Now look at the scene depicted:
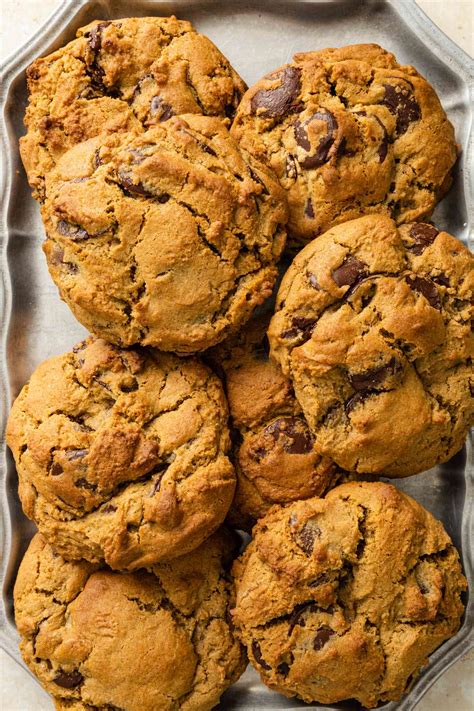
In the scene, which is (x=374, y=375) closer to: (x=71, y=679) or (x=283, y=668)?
(x=283, y=668)

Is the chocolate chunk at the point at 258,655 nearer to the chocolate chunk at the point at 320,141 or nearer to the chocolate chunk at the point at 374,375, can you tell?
the chocolate chunk at the point at 374,375

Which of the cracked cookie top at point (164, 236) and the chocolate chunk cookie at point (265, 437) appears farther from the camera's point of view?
the chocolate chunk cookie at point (265, 437)

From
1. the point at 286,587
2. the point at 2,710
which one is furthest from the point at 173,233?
the point at 2,710

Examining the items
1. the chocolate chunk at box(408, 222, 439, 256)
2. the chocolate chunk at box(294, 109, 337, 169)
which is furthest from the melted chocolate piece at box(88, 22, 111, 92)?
the chocolate chunk at box(408, 222, 439, 256)

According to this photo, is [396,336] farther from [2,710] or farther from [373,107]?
[2,710]

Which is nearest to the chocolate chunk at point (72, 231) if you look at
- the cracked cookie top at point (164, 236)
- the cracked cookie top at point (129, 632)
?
the cracked cookie top at point (164, 236)

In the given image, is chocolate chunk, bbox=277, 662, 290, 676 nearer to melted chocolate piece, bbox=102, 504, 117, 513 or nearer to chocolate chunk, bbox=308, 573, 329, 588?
chocolate chunk, bbox=308, 573, 329, 588
